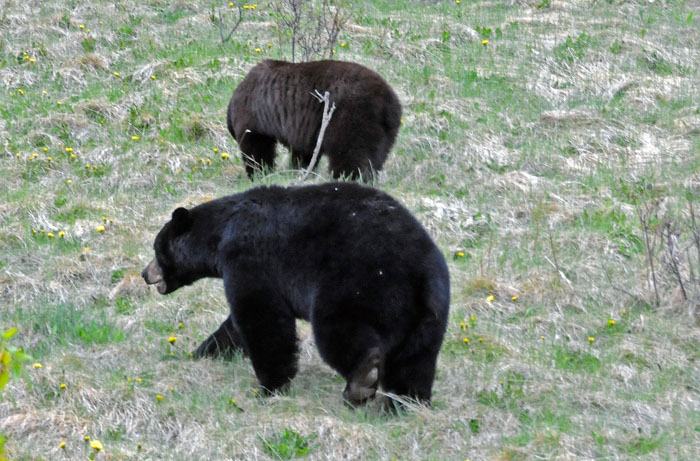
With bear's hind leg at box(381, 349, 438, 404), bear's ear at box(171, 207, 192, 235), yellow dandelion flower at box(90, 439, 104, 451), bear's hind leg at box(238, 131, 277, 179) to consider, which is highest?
bear's ear at box(171, 207, 192, 235)

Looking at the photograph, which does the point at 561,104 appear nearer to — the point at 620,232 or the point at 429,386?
the point at 620,232

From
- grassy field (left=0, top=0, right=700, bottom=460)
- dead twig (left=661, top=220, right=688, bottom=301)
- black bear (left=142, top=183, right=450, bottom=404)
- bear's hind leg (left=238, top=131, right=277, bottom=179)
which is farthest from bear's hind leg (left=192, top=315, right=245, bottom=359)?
bear's hind leg (left=238, top=131, right=277, bottom=179)

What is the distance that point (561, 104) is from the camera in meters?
12.1

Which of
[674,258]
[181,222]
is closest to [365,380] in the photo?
[181,222]

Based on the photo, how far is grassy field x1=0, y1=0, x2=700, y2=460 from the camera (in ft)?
18.9

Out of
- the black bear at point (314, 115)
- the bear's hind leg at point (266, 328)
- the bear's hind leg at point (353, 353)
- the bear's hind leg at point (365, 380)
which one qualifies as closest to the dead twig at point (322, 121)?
the black bear at point (314, 115)

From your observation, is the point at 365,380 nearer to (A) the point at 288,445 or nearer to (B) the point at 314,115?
(A) the point at 288,445

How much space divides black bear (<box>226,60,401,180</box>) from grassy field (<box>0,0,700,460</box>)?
41cm

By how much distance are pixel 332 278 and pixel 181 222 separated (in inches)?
53.0

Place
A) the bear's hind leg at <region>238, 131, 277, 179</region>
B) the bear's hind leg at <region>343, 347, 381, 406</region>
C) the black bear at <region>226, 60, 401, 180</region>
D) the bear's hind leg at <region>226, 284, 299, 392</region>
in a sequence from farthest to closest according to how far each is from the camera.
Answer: the bear's hind leg at <region>238, 131, 277, 179</region>, the black bear at <region>226, 60, 401, 180</region>, the bear's hind leg at <region>226, 284, 299, 392</region>, the bear's hind leg at <region>343, 347, 381, 406</region>

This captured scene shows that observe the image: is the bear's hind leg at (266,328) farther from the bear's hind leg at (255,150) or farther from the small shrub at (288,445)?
the bear's hind leg at (255,150)

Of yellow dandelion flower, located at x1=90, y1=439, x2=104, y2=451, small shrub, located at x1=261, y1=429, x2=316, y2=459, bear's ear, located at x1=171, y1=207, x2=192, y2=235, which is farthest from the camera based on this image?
bear's ear, located at x1=171, y1=207, x2=192, y2=235

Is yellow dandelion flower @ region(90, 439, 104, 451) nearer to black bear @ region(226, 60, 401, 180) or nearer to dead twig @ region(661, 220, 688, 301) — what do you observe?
dead twig @ region(661, 220, 688, 301)

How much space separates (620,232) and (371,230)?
11.9 feet
